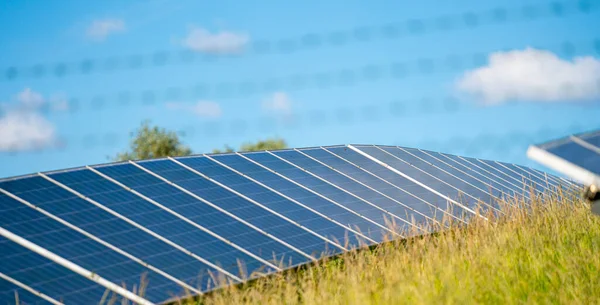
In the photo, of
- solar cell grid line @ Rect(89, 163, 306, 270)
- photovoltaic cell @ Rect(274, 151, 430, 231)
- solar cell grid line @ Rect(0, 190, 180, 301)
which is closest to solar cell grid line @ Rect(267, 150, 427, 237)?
photovoltaic cell @ Rect(274, 151, 430, 231)

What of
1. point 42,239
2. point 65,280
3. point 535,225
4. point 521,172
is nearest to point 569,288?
point 535,225

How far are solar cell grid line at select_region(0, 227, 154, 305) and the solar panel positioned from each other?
18.6ft

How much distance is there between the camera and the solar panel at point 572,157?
9.03 metres

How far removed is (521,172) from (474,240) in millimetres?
15053

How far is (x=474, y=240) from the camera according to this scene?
14453mm

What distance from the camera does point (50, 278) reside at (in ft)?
38.7

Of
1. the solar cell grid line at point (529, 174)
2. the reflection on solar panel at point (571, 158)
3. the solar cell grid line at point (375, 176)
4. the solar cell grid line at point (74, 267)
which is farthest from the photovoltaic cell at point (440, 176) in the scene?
the solar cell grid line at point (74, 267)

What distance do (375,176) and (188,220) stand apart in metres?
7.33

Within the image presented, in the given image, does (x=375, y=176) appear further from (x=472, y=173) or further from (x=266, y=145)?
(x=266, y=145)

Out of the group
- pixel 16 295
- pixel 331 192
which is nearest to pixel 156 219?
pixel 16 295

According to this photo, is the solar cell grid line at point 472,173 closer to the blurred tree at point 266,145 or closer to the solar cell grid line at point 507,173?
the solar cell grid line at point 507,173

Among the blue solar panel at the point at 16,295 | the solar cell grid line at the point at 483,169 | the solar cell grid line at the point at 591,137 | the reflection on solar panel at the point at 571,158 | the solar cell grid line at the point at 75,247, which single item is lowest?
the blue solar panel at the point at 16,295

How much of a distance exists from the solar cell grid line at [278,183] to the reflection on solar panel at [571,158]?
5.70 meters

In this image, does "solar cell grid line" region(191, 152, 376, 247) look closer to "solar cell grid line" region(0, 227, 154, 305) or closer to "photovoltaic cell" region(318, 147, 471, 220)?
"photovoltaic cell" region(318, 147, 471, 220)
